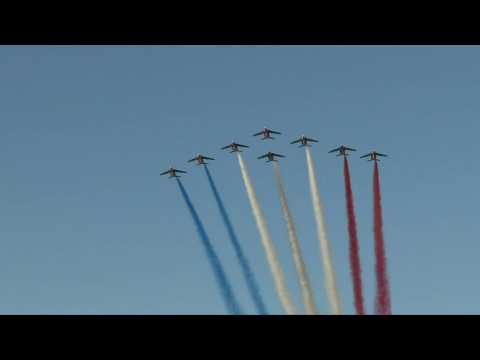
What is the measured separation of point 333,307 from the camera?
5144 centimetres
